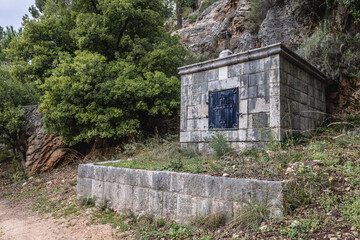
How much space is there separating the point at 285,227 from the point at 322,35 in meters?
6.34

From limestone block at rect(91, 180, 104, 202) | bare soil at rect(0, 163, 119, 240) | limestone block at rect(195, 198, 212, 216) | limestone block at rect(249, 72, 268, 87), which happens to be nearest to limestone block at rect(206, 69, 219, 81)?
limestone block at rect(249, 72, 268, 87)

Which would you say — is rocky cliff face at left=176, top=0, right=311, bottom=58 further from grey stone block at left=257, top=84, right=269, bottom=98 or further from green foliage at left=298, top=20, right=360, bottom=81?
grey stone block at left=257, top=84, right=269, bottom=98

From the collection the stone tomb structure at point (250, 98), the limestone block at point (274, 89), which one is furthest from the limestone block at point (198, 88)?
the limestone block at point (274, 89)

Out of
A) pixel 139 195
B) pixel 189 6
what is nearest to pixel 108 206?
pixel 139 195

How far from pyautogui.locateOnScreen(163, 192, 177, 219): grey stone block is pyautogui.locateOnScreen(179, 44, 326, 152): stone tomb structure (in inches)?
74.6

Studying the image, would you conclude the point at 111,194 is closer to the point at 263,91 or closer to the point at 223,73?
the point at 223,73

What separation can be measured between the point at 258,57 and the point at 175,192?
126 inches

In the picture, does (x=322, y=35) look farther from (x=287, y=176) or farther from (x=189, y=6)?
(x=189, y=6)

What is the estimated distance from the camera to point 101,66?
769 centimetres

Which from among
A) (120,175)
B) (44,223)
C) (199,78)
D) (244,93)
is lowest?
(44,223)

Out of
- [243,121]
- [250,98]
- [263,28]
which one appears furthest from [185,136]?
[263,28]

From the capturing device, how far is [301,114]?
5.61 m

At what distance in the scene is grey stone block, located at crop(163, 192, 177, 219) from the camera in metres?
4.12

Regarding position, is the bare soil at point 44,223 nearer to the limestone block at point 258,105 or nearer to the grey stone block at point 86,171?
the grey stone block at point 86,171
